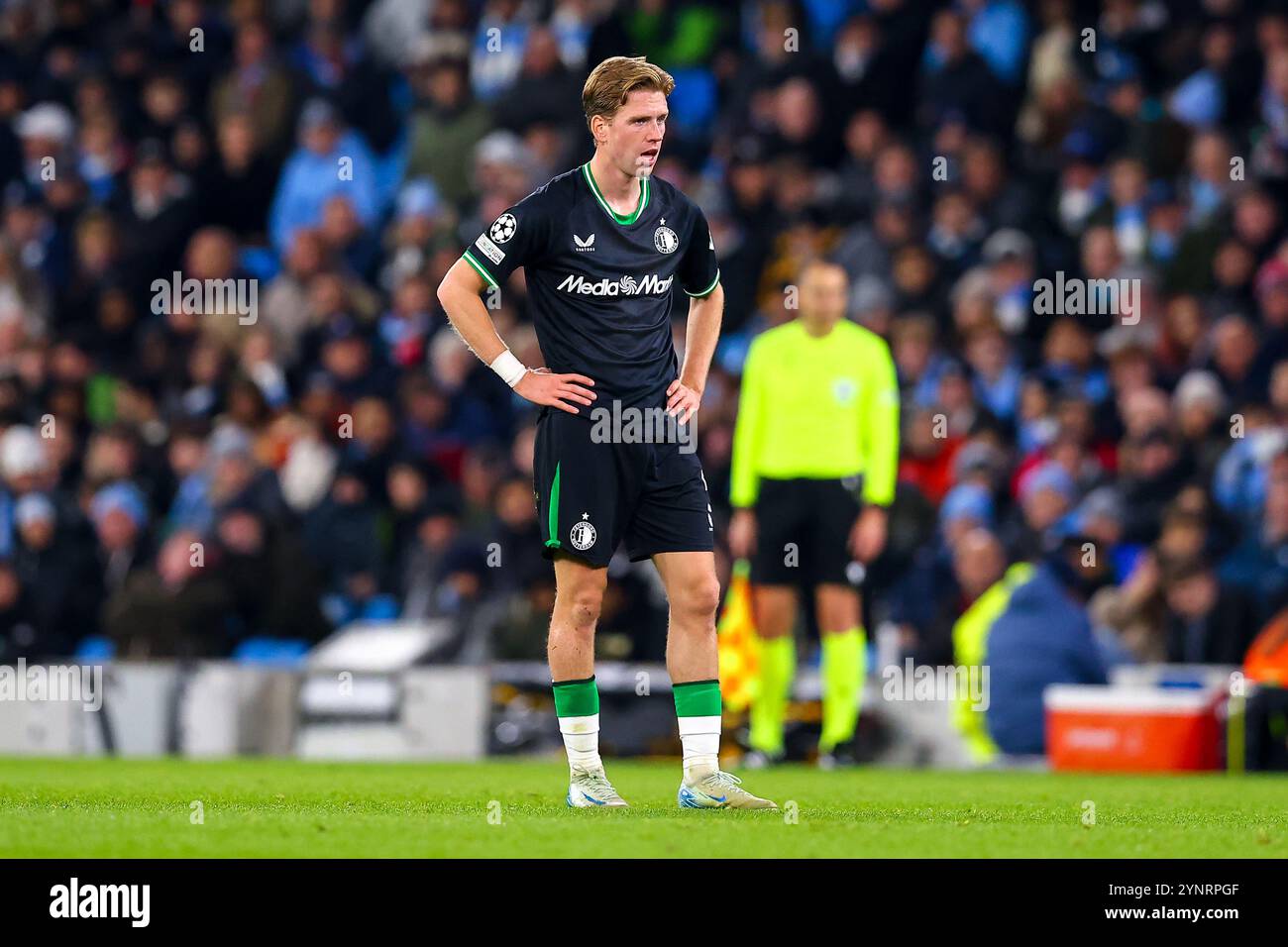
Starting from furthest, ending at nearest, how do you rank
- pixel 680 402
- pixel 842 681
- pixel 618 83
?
pixel 842 681 < pixel 680 402 < pixel 618 83

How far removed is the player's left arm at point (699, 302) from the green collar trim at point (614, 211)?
243 mm

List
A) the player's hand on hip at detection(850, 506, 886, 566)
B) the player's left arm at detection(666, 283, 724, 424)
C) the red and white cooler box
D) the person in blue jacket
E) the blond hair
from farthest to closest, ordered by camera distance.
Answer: the person in blue jacket < the red and white cooler box < the player's hand on hip at detection(850, 506, 886, 566) < the player's left arm at detection(666, 283, 724, 424) < the blond hair

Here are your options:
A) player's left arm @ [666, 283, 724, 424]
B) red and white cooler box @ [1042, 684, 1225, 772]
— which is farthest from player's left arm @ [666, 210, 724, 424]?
red and white cooler box @ [1042, 684, 1225, 772]

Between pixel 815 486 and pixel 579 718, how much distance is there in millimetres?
3934

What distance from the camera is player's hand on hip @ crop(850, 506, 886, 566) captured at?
36.0ft

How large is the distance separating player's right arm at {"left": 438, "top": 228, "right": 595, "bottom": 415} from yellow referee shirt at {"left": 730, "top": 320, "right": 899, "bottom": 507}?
3913mm

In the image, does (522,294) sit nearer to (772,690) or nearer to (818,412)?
(818,412)

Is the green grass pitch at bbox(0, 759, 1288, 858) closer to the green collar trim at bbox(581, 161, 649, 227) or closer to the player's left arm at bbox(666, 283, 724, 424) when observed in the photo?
the player's left arm at bbox(666, 283, 724, 424)

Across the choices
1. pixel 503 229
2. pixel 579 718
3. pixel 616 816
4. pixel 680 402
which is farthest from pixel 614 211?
pixel 616 816

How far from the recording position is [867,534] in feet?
36.0
